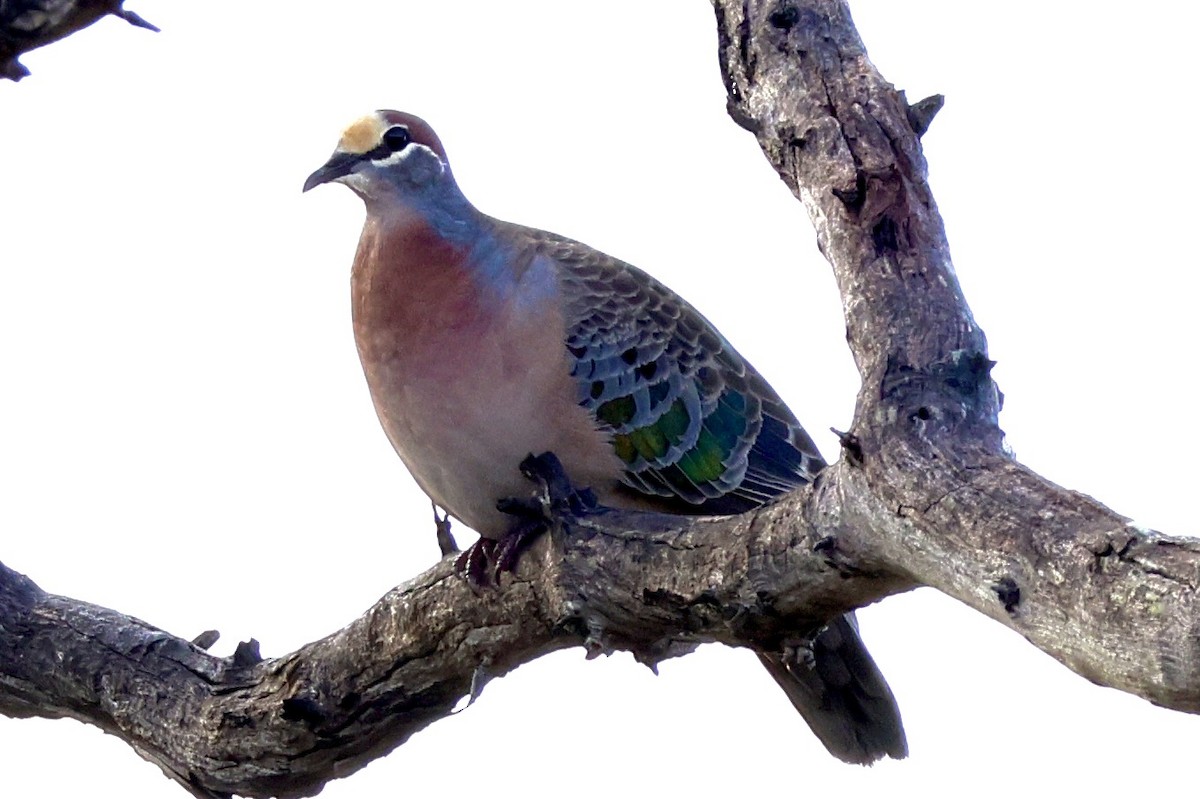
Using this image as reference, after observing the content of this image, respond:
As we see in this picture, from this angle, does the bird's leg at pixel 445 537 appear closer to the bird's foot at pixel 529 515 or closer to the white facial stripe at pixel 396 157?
the bird's foot at pixel 529 515

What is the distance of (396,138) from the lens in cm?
518

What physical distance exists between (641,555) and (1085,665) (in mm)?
1345

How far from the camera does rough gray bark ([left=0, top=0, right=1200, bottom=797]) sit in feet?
9.84

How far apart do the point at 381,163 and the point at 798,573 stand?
2155 millimetres

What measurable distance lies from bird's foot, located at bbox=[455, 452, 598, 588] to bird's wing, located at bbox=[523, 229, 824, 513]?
480mm

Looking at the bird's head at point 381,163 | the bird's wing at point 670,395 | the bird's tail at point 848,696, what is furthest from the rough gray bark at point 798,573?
the bird's head at point 381,163

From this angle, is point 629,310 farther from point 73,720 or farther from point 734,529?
point 73,720

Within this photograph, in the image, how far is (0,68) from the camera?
3443 mm

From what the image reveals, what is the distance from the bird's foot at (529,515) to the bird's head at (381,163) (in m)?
1.05

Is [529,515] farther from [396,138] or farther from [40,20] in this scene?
[40,20]

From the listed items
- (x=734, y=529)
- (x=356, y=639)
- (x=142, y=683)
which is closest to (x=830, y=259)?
(x=734, y=529)

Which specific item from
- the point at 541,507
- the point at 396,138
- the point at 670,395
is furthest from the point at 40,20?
the point at 670,395

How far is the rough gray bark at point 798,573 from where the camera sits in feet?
9.84

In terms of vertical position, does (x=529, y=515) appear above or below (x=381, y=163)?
below
